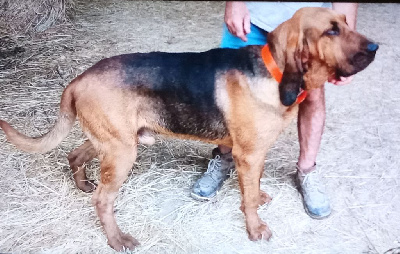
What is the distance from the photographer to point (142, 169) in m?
4.07

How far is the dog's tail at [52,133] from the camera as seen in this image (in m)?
3.07

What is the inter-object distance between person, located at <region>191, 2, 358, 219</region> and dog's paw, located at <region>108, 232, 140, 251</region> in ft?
2.23

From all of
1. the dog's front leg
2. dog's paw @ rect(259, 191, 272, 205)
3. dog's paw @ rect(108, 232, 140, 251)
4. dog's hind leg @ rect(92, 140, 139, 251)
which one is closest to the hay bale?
dog's hind leg @ rect(92, 140, 139, 251)

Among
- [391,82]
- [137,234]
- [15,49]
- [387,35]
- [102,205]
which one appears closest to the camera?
[102,205]

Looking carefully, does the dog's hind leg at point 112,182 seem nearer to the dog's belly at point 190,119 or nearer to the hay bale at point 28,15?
the dog's belly at point 190,119

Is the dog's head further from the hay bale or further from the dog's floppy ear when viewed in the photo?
the hay bale

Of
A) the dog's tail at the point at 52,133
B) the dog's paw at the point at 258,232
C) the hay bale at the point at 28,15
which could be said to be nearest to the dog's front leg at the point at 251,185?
the dog's paw at the point at 258,232

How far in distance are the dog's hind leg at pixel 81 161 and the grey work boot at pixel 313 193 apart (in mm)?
1681

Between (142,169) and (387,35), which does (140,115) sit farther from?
(387,35)

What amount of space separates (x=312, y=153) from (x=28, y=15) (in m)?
4.93

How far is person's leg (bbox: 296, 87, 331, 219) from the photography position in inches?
136

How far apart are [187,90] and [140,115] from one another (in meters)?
0.36

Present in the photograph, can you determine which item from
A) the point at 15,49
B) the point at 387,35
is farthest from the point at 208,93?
the point at 387,35

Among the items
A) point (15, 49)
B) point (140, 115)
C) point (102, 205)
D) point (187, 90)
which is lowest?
point (15, 49)
